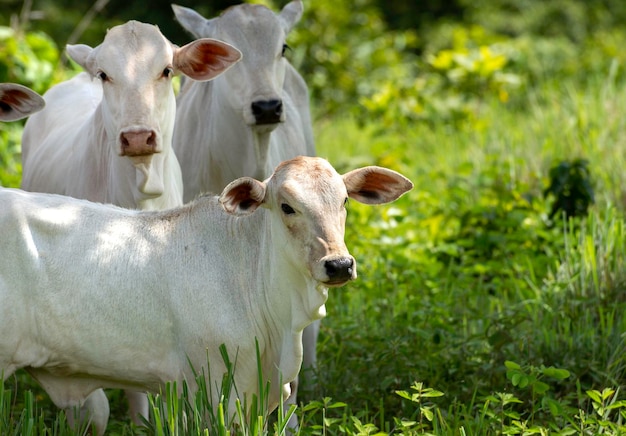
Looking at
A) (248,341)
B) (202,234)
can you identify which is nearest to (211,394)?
(248,341)

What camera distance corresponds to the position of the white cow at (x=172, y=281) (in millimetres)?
3523

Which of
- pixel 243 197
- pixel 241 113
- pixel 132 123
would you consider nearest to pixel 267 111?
pixel 241 113

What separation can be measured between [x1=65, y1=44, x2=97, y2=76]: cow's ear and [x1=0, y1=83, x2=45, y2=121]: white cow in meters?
0.29

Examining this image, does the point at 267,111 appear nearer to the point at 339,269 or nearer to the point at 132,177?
the point at 132,177

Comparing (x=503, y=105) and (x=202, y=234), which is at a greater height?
(x=503, y=105)

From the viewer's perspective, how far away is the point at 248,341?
3688 mm

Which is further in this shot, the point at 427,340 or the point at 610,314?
the point at 610,314

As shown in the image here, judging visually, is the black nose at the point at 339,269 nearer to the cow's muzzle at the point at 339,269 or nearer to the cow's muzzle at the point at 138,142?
the cow's muzzle at the point at 339,269

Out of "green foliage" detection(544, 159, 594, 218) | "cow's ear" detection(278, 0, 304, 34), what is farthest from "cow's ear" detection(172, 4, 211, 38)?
"green foliage" detection(544, 159, 594, 218)

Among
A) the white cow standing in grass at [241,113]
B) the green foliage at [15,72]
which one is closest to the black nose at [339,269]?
the white cow standing in grass at [241,113]

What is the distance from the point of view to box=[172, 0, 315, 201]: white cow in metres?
4.89

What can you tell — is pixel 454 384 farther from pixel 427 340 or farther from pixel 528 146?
pixel 528 146

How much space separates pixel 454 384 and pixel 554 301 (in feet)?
3.35

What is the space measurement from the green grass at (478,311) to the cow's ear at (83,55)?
146 cm
